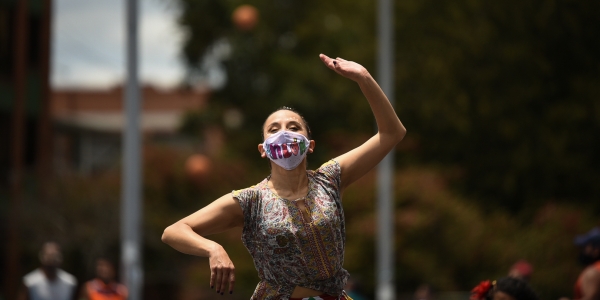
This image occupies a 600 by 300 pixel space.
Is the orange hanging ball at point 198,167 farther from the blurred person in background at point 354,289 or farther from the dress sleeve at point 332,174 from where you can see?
the dress sleeve at point 332,174

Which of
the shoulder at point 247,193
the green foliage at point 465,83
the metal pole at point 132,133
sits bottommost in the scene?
the shoulder at point 247,193

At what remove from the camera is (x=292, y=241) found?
5008 mm

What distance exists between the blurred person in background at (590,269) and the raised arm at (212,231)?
340cm

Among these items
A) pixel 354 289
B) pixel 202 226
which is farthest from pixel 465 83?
pixel 202 226

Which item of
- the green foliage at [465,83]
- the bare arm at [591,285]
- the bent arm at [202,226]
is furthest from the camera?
the green foliage at [465,83]

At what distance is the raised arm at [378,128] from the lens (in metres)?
5.27

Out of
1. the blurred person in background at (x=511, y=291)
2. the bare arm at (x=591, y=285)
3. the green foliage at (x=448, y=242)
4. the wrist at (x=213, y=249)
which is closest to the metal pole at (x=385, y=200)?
the green foliage at (x=448, y=242)

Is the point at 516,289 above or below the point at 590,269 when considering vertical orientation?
below

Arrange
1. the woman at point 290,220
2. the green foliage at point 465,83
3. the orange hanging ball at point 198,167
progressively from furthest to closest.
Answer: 1. the orange hanging ball at point 198,167
2. the green foliage at point 465,83
3. the woman at point 290,220

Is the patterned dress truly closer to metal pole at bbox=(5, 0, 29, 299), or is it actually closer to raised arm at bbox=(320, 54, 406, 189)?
raised arm at bbox=(320, 54, 406, 189)

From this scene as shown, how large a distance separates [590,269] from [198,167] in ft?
67.9

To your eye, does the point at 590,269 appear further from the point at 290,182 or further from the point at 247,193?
the point at 247,193

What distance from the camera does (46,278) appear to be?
40.4ft

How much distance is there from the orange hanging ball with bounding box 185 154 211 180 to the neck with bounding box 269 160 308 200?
22.6 metres
